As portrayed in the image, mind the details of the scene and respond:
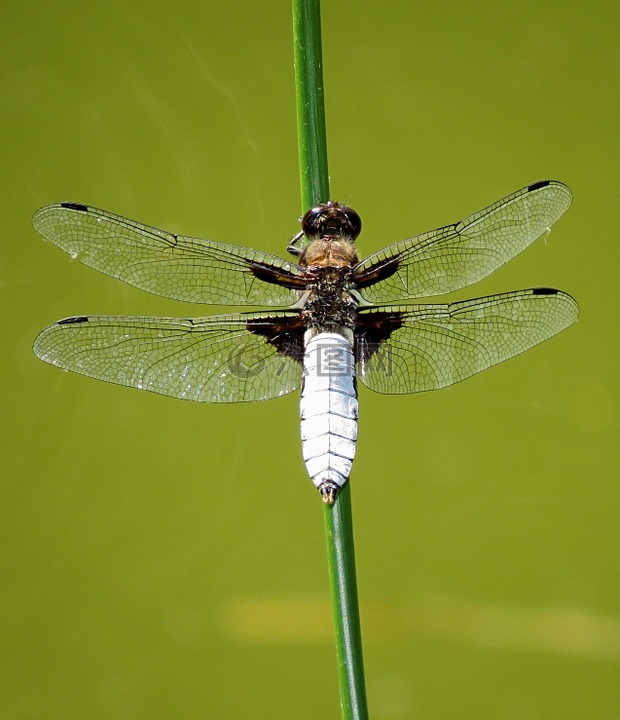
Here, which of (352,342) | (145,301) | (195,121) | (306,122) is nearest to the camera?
(306,122)

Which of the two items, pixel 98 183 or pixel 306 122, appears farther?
pixel 98 183

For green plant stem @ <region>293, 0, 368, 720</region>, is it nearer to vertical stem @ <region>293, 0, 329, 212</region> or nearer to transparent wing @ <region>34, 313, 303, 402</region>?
vertical stem @ <region>293, 0, 329, 212</region>

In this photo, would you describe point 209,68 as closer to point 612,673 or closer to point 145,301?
point 145,301

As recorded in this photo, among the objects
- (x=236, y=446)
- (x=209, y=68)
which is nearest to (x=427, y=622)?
(x=236, y=446)

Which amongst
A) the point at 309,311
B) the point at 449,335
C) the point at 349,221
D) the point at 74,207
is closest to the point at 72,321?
the point at 74,207

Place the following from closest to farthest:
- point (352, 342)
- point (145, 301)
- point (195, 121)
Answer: point (352, 342) → point (145, 301) → point (195, 121)

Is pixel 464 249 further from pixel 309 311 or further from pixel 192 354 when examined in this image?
pixel 192 354

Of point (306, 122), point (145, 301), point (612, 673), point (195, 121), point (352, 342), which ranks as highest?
point (195, 121)

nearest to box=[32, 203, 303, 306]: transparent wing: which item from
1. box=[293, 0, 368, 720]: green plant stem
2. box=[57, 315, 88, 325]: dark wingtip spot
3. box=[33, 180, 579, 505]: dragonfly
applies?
box=[33, 180, 579, 505]: dragonfly

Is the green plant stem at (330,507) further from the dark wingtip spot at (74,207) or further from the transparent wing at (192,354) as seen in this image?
the dark wingtip spot at (74,207)
